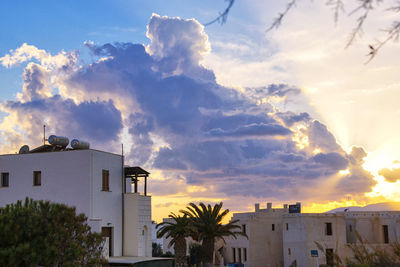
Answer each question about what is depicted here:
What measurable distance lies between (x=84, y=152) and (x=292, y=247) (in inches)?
1355

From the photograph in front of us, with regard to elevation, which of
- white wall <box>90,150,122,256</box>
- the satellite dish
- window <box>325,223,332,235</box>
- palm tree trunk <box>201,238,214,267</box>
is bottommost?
palm tree trunk <box>201,238,214,267</box>

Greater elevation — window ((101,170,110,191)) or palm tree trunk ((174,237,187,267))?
window ((101,170,110,191))

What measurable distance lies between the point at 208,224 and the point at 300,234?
17.2 meters

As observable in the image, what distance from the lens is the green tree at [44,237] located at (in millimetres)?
23016

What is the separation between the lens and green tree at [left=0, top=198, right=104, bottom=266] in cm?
2302

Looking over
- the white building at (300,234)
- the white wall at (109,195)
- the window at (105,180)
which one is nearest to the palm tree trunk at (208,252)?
the white wall at (109,195)

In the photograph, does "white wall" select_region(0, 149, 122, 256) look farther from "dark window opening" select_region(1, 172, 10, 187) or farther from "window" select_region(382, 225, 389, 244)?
"window" select_region(382, 225, 389, 244)

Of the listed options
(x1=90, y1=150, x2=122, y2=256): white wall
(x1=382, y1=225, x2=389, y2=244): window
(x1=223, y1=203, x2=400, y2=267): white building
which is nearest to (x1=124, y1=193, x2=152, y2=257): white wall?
(x1=90, y1=150, x2=122, y2=256): white wall

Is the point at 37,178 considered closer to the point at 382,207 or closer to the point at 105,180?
the point at 105,180

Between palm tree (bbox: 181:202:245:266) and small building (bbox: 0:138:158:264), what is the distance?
10.3m

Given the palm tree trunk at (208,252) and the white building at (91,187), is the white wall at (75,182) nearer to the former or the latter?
the white building at (91,187)

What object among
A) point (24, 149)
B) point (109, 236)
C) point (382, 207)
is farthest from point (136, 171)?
point (382, 207)

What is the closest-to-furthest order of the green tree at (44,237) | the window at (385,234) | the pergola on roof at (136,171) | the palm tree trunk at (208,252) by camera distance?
the green tree at (44,237) < the pergola on roof at (136,171) < the palm tree trunk at (208,252) < the window at (385,234)

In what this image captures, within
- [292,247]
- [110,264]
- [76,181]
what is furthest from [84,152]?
[292,247]
